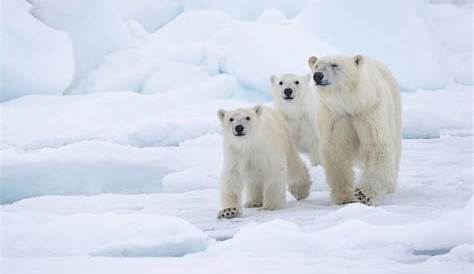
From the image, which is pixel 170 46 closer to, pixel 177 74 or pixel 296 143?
pixel 177 74

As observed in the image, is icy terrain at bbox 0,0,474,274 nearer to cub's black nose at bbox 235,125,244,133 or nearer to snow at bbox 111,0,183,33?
snow at bbox 111,0,183,33

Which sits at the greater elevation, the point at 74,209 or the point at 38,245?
the point at 38,245

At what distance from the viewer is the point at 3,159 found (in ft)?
20.9

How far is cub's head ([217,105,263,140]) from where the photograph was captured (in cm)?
421

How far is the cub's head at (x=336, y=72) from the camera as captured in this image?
13.1ft

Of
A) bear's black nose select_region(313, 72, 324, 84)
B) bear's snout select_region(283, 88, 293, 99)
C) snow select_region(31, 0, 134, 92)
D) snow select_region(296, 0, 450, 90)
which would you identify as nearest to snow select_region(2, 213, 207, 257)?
bear's black nose select_region(313, 72, 324, 84)

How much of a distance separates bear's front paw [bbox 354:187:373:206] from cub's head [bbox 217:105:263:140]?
688mm

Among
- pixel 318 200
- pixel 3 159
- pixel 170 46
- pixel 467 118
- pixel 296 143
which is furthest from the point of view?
pixel 170 46

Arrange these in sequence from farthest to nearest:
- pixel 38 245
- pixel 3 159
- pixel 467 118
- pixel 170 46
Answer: pixel 170 46
pixel 467 118
pixel 3 159
pixel 38 245

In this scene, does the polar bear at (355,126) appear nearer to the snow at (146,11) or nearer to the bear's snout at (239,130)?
the bear's snout at (239,130)

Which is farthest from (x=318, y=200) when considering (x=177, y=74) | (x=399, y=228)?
(x=177, y=74)

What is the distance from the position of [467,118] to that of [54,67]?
229 inches

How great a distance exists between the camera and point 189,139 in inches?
340

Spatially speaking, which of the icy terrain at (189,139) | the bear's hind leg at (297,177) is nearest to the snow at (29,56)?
the icy terrain at (189,139)
